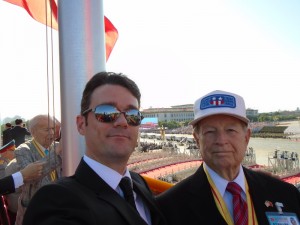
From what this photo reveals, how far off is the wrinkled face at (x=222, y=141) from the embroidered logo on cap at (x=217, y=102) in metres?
0.07

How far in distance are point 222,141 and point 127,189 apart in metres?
0.65

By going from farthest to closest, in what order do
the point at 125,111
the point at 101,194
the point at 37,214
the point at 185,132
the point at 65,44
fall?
the point at 185,132 < the point at 65,44 < the point at 125,111 < the point at 101,194 < the point at 37,214

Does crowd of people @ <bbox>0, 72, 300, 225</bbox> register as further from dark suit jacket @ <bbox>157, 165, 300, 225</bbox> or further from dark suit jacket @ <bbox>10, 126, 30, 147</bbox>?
dark suit jacket @ <bbox>10, 126, 30, 147</bbox>

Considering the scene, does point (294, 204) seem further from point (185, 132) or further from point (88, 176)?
point (185, 132)

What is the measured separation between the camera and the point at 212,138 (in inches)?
70.4

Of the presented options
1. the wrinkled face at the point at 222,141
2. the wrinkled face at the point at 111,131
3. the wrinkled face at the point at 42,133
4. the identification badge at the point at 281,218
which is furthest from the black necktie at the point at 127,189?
the wrinkled face at the point at 42,133

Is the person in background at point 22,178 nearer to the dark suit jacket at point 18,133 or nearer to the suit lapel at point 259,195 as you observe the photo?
the suit lapel at point 259,195

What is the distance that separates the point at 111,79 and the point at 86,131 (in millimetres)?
316

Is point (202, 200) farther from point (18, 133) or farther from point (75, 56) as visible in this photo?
point (18, 133)

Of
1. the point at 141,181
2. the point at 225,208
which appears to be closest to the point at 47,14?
the point at 141,181

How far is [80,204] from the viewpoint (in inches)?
47.6

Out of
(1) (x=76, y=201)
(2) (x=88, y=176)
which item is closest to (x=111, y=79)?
(2) (x=88, y=176)

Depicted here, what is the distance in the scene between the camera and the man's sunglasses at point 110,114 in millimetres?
1508

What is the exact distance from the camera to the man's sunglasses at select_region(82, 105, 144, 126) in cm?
151
